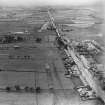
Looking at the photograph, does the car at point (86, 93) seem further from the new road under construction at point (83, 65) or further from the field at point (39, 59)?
the field at point (39, 59)

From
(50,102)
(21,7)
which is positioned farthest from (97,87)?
(21,7)

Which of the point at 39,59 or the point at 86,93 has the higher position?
the point at 39,59

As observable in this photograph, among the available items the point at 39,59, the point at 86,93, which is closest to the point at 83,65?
the point at 39,59

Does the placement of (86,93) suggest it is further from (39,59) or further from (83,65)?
(39,59)

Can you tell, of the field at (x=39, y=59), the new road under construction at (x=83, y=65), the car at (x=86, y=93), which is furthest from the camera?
the new road under construction at (x=83, y=65)

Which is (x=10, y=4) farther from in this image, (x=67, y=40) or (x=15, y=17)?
(x=67, y=40)

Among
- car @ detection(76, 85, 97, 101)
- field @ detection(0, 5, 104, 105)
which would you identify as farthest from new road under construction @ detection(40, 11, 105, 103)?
field @ detection(0, 5, 104, 105)

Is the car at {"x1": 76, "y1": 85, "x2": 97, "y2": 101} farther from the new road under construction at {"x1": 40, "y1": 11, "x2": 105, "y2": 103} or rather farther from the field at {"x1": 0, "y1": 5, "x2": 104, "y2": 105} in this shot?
the field at {"x1": 0, "y1": 5, "x2": 104, "y2": 105}

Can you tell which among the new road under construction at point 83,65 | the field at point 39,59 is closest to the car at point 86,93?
the new road under construction at point 83,65

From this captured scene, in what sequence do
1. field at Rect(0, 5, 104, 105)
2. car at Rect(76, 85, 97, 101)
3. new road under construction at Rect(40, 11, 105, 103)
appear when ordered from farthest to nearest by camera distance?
new road under construction at Rect(40, 11, 105, 103) → field at Rect(0, 5, 104, 105) → car at Rect(76, 85, 97, 101)

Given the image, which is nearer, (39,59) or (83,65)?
(83,65)

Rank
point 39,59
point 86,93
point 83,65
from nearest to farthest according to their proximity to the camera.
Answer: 1. point 86,93
2. point 83,65
3. point 39,59
